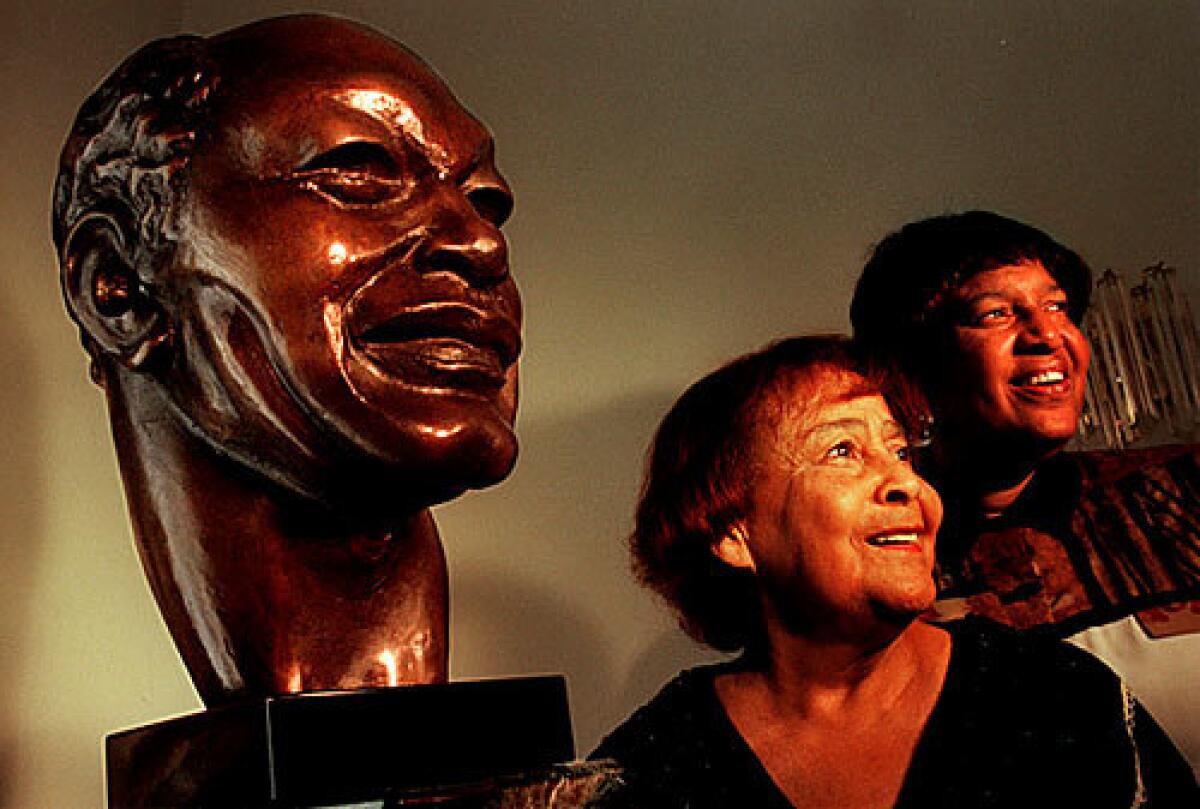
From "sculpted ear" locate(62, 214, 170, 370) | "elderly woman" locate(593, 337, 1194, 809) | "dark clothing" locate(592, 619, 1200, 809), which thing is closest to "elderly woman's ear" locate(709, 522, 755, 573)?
"elderly woman" locate(593, 337, 1194, 809)

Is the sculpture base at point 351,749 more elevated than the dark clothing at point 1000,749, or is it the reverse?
the sculpture base at point 351,749

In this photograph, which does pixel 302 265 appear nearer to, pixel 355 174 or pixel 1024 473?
pixel 355 174

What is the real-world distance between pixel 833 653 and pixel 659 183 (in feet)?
2.43

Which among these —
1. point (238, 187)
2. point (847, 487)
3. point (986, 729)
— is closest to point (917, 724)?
point (986, 729)

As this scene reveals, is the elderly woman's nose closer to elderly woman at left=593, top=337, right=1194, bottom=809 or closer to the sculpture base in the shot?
elderly woman at left=593, top=337, right=1194, bottom=809

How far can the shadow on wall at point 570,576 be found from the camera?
1.41m

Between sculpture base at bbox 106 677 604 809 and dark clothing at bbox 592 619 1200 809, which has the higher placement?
sculpture base at bbox 106 677 604 809

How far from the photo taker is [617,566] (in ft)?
4.85

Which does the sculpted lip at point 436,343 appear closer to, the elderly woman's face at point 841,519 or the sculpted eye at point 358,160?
the sculpted eye at point 358,160

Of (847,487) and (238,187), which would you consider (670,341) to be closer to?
(847,487)

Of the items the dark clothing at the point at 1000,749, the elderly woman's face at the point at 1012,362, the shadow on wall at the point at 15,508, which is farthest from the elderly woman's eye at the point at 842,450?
the shadow on wall at the point at 15,508

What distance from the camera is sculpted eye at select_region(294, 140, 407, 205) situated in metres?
0.75

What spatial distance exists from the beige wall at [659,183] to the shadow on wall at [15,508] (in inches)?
2.4

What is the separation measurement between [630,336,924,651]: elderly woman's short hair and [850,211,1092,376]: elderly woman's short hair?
0.18m
